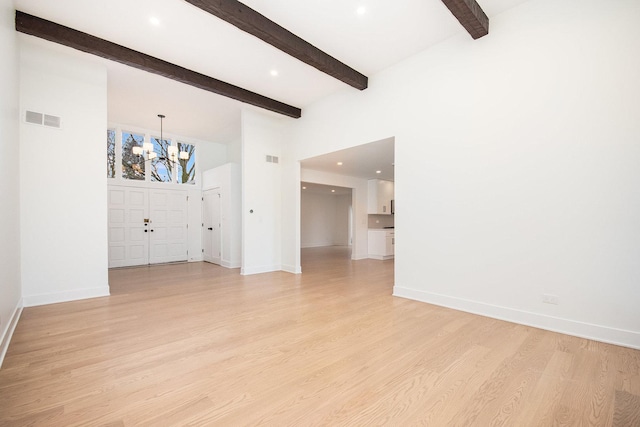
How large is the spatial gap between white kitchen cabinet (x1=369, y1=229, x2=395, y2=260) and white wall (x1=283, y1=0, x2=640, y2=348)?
13.6 ft

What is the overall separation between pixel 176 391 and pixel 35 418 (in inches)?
29.2

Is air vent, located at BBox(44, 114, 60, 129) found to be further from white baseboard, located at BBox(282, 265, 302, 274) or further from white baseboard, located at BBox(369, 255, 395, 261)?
white baseboard, located at BBox(369, 255, 395, 261)

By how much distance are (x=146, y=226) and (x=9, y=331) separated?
16.5ft

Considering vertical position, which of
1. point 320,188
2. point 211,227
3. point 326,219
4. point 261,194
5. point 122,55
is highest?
point 122,55

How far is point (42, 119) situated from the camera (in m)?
3.90

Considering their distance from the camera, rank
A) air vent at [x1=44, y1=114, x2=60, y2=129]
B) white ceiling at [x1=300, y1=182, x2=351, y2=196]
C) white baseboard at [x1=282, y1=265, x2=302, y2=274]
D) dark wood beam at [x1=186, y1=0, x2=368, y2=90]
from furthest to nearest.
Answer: white ceiling at [x1=300, y1=182, x2=351, y2=196] < white baseboard at [x1=282, y1=265, x2=302, y2=274] < air vent at [x1=44, y1=114, x2=60, y2=129] < dark wood beam at [x1=186, y1=0, x2=368, y2=90]

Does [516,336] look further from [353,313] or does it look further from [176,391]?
[176,391]

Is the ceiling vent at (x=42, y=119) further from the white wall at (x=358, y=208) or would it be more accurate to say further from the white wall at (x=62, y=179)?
the white wall at (x=358, y=208)

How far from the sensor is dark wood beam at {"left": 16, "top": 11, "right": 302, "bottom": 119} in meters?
3.42

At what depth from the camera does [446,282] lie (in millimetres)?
3771

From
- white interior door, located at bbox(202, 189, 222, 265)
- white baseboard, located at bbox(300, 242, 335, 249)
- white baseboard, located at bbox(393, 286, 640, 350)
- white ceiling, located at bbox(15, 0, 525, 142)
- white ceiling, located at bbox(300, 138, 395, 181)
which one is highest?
white ceiling, located at bbox(15, 0, 525, 142)

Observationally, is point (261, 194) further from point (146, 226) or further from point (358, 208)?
point (146, 226)

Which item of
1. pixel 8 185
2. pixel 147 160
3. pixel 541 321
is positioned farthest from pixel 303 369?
pixel 147 160

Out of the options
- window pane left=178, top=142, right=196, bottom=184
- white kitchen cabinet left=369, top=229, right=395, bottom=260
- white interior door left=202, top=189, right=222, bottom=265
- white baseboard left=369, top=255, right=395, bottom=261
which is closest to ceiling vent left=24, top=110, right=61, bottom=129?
white interior door left=202, top=189, right=222, bottom=265
